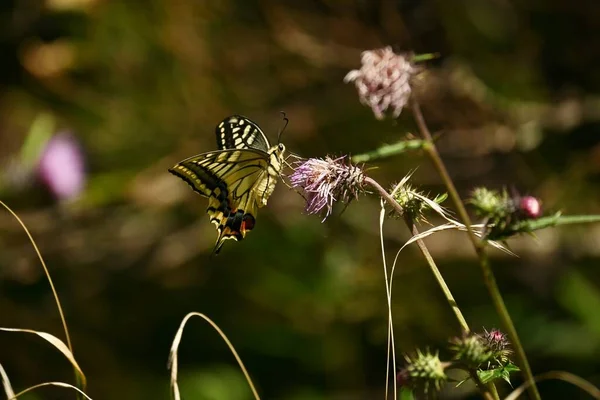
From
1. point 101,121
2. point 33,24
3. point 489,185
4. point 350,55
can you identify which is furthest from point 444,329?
point 33,24

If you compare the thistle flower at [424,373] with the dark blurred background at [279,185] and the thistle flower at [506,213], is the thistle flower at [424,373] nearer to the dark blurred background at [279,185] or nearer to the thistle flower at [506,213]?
the thistle flower at [506,213]

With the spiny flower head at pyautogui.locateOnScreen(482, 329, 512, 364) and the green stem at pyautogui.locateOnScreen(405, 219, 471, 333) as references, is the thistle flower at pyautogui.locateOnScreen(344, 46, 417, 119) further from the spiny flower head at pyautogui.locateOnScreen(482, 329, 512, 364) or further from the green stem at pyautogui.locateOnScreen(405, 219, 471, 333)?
the spiny flower head at pyautogui.locateOnScreen(482, 329, 512, 364)

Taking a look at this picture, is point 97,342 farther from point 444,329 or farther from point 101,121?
point 444,329

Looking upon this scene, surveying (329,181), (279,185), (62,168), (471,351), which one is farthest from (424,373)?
(62,168)

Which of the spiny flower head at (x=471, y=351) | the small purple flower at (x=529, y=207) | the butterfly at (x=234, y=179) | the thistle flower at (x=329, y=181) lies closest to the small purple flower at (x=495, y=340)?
the spiny flower head at (x=471, y=351)

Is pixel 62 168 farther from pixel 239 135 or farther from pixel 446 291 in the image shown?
pixel 446 291

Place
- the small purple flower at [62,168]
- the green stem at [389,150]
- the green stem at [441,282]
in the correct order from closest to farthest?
the green stem at [389,150], the green stem at [441,282], the small purple flower at [62,168]

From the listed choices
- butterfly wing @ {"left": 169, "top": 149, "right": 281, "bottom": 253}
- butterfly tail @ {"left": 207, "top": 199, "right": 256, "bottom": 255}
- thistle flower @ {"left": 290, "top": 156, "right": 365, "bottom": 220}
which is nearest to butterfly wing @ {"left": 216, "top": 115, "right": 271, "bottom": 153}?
butterfly wing @ {"left": 169, "top": 149, "right": 281, "bottom": 253}

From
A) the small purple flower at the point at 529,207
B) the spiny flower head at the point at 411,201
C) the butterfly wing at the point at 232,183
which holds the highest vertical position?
the small purple flower at the point at 529,207
